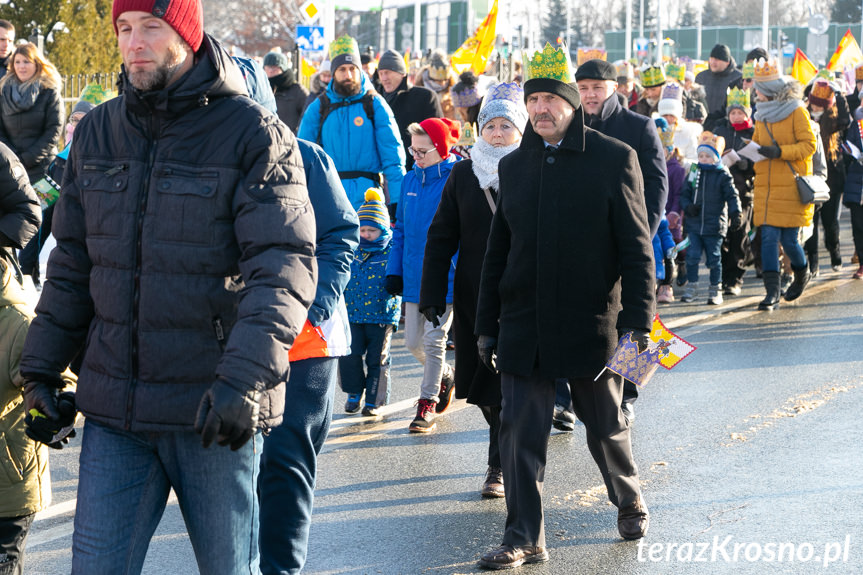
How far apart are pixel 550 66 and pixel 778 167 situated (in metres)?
6.99

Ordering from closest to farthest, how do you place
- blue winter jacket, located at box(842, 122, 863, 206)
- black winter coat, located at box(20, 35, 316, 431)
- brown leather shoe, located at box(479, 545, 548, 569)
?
black winter coat, located at box(20, 35, 316, 431) → brown leather shoe, located at box(479, 545, 548, 569) → blue winter jacket, located at box(842, 122, 863, 206)

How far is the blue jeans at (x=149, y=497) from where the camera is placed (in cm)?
322

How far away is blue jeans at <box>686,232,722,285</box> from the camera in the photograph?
12016 mm

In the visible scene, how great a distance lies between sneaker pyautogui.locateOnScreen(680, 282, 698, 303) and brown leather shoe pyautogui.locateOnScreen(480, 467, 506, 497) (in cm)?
654

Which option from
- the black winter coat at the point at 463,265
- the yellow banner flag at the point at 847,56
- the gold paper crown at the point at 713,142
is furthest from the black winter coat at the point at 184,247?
the yellow banner flag at the point at 847,56

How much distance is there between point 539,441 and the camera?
5.03 metres

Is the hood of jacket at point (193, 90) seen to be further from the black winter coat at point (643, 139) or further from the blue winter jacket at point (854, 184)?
the blue winter jacket at point (854, 184)

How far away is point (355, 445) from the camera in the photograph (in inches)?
274

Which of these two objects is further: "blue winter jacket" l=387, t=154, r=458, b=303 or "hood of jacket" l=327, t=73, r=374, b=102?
"hood of jacket" l=327, t=73, r=374, b=102

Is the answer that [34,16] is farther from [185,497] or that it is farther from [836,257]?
[185,497]

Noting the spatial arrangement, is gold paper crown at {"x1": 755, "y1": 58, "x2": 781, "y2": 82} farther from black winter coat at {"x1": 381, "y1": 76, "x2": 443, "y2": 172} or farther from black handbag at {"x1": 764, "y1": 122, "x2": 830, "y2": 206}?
black winter coat at {"x1": 381, "y1": 76, "x2": 443, "y2": 172}

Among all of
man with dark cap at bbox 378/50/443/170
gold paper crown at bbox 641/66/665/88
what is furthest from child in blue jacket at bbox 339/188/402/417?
gold paper crown at bbox 641/66/665/88

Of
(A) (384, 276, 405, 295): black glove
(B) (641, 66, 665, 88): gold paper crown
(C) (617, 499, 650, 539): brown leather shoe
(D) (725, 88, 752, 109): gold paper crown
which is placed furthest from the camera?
(B) (641, 66, 665, 88): gold paper crown

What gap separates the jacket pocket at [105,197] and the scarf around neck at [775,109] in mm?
9058
